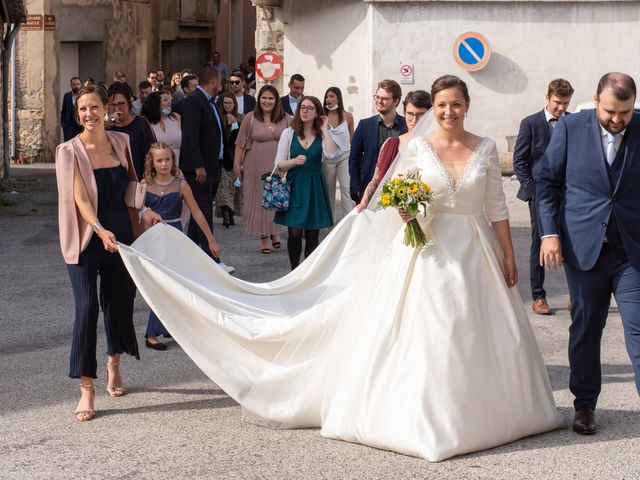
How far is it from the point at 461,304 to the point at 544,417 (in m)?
0.82

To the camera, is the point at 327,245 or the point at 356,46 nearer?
the point at 327,245

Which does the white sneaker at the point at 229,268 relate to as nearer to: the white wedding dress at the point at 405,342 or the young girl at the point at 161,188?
the young girl at the point at 161,188

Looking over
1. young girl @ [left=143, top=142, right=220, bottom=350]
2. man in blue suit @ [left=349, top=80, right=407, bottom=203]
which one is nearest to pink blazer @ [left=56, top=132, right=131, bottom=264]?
young girl @ [left=143, top=142, right=220, bottom=350]

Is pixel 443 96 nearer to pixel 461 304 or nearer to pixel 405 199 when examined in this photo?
pixel 405 199

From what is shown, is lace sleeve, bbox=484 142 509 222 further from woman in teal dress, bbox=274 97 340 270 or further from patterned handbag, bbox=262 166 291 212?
patterned handbag, bbox=262 166 291 212

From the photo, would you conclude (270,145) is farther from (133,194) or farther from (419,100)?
(133,194)

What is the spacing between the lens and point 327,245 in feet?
30.8

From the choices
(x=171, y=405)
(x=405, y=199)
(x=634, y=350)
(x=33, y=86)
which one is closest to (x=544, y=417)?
(x=634, y=350)

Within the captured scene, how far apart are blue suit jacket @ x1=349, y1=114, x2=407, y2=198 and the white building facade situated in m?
11.9

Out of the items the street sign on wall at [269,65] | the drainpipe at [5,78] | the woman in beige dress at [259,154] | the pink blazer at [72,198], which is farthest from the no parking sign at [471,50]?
the pink blazer at [72,198]

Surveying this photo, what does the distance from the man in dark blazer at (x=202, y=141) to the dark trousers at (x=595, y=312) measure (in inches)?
223

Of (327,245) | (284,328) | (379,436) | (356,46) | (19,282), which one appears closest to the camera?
(379,436)

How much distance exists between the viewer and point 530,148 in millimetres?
11227

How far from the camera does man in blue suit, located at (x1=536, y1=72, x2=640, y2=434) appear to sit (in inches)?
292
